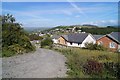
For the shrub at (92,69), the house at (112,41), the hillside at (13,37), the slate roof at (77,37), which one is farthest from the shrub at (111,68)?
the slate roof at (77,37)

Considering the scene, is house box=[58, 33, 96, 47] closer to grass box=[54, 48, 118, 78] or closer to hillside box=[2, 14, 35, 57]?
hillside box=[2, 14, 35, 57]

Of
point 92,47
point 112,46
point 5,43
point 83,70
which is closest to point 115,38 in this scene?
point 112,46

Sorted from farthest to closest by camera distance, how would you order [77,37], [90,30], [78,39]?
1. [90,30]
2. [77,37]
3. [78,39]

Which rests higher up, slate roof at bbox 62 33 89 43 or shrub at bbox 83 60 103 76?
slate roof at bbox 62 33 89 43

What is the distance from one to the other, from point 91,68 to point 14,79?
380 cm

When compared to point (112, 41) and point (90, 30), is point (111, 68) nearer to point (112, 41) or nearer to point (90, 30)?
point (112, 41)

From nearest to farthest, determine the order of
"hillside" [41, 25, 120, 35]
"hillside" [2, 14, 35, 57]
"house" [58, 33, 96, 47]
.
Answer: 1. "hillside" [2, 14, 35, 57]
2. "house" [58, 33, 96, 47]
3. "hillside" [41, 25, 120, 35]

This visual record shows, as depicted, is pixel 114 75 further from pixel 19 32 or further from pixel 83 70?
pixel 19 32

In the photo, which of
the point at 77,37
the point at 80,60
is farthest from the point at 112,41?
the point at 80,60

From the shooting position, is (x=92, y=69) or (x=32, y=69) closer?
(x=92, y=69)

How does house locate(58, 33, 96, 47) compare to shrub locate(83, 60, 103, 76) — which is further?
house locate(58, 33, 96, 47)

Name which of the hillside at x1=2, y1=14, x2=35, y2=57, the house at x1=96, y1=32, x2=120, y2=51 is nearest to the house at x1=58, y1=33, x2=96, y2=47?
the house at x1=96, y1=32, x2=120, y2=51

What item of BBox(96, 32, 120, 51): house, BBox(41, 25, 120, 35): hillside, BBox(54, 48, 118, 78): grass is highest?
BBox(41, 25, 120, 35): hillside

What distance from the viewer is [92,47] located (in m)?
33.9
